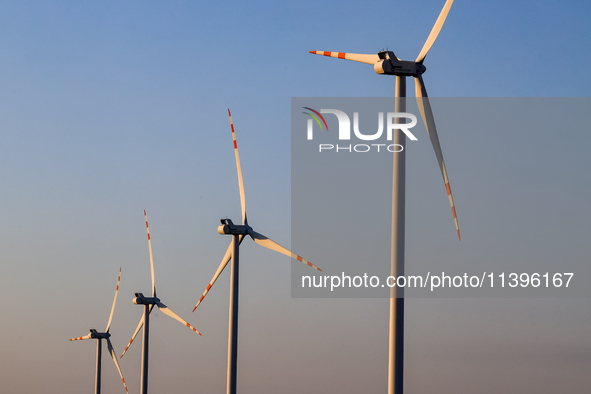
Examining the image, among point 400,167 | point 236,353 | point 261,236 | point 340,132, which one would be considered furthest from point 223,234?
point 400,167

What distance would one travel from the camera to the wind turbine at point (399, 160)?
3509cm

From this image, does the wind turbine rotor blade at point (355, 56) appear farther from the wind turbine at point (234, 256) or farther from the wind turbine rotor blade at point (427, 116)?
the wind turbine at point (234, 256)

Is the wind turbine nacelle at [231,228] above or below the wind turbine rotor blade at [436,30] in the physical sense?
below

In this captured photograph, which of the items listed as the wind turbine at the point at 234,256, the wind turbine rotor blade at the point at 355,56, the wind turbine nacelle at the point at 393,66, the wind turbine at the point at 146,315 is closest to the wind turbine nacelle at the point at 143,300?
the wind turbine at the point at 146,315

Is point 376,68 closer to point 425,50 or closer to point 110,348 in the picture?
point 425,50

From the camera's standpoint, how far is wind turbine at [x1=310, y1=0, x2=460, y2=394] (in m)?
35.1

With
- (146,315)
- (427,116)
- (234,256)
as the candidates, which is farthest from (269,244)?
(146,315)

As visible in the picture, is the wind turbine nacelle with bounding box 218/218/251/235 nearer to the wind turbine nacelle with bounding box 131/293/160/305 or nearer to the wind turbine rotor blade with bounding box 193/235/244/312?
the wind turbine rotor blade with bounding box 193/235/244/312

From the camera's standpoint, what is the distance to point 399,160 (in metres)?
37.2

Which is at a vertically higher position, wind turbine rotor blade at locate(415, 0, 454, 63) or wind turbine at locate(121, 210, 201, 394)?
wind turbine rotor blade at locate(415, 0, 454, 63)

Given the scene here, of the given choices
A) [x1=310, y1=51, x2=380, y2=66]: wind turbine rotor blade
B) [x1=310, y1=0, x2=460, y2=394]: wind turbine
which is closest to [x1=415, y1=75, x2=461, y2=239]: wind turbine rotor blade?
[x1=310, y1=0, x2=460, y2=394]: wind turbine

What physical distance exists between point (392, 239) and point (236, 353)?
26.8 m

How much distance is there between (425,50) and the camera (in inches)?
1606

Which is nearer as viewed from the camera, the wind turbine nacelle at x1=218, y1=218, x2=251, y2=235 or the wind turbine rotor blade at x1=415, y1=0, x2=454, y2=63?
the wind turbine rotor blade at x1=415, y1=0, x2=454, y2=63
